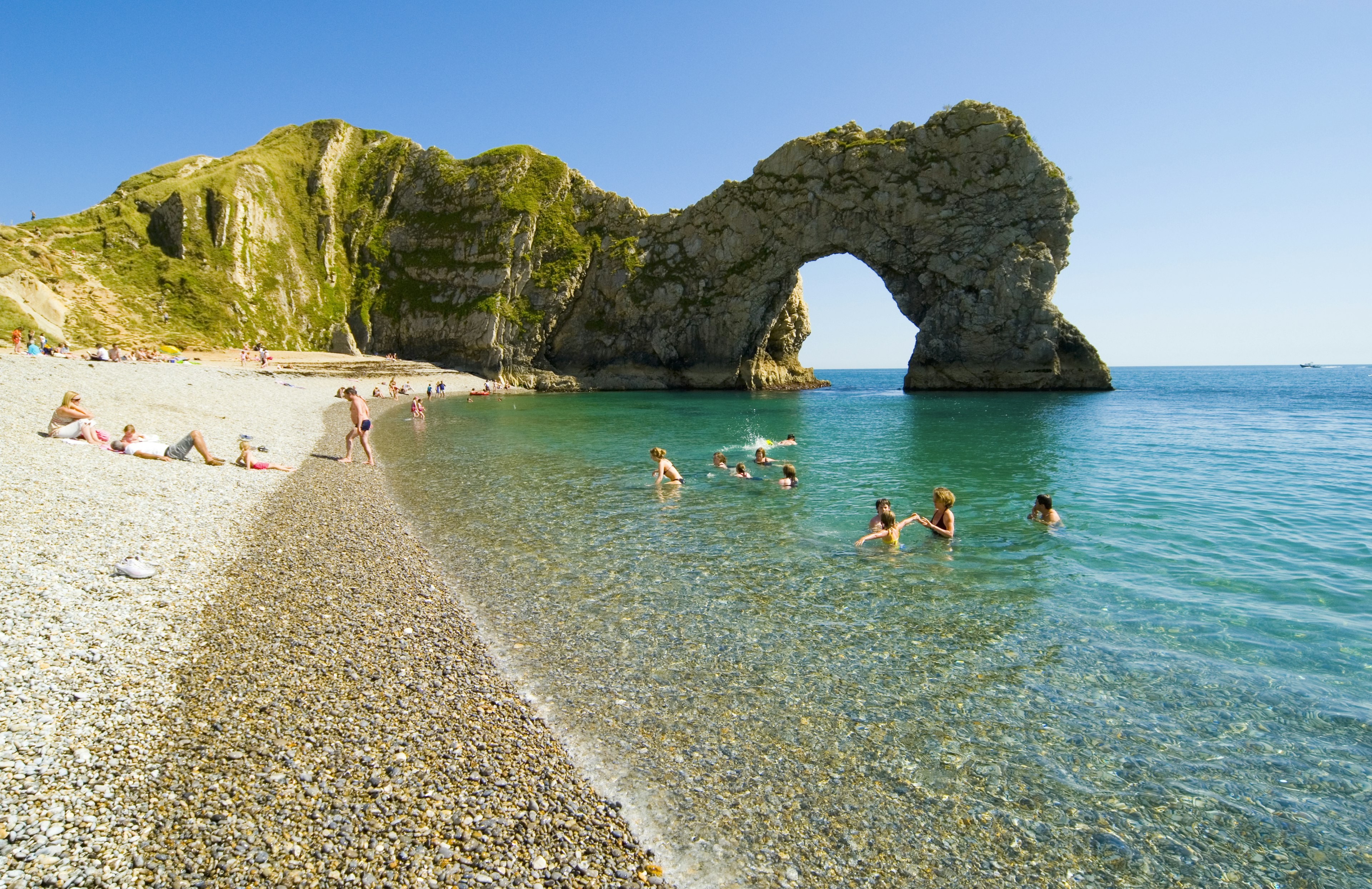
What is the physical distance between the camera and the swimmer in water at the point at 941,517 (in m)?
14.5

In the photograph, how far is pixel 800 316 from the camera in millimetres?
101125

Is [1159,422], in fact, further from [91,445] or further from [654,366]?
[654,366]

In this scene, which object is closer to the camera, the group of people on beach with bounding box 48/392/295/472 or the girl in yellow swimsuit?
the girl in yellow swimsuit

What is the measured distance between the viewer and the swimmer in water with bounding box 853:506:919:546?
13852mm

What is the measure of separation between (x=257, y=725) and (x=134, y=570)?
210 inches

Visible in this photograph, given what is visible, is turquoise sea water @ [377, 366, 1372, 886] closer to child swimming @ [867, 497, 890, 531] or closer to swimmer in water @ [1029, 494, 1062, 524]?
child swimming @ [867, 497, 890, 531]

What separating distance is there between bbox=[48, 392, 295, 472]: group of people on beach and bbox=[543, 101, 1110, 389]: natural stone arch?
71749mm

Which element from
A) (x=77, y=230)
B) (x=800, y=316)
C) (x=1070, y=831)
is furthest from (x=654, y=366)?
(x=1070, y=831)

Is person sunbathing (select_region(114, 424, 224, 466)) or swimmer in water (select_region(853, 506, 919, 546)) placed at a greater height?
person sunbathing (select_region(114, 424, 224, 466))

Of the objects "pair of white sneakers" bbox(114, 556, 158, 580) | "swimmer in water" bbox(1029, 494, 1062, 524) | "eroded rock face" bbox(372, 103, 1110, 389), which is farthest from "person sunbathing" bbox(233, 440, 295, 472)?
"eroded rock face" bbox(372, 103, 1110, 389)

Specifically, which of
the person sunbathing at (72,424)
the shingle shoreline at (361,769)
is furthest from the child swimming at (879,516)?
the person sunbathing at (72,424)

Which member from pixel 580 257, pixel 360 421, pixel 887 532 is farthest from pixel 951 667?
pixel 580 257

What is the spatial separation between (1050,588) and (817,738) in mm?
7195

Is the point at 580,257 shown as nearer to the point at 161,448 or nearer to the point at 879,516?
the point at 161,448
